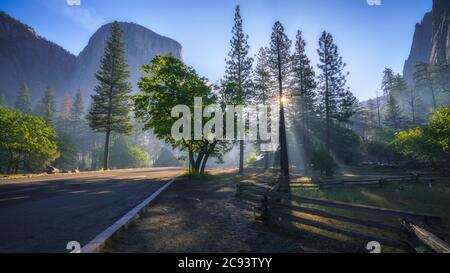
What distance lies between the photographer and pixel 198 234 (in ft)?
21.0

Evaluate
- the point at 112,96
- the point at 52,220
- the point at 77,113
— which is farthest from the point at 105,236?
the point at 77,113

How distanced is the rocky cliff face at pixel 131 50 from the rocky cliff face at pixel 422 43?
161746 mm

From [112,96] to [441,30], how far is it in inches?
4103

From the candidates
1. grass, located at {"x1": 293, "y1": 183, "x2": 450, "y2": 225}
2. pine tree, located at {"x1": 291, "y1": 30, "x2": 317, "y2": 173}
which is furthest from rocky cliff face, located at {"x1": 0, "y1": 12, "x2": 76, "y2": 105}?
grass, located at {"x1": 293, "y1": 183, "x2": 450, "y2": 225}

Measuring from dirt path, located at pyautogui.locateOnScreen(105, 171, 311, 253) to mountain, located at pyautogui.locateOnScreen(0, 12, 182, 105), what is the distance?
161245mm

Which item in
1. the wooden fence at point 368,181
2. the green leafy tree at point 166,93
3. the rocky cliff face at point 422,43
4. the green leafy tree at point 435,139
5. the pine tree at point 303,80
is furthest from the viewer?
the rocky cliff face at point 422,43

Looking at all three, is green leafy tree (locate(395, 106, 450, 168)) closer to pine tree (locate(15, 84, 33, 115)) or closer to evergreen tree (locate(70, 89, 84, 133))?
evergreen tree (locate(70, 89, 84, 133))

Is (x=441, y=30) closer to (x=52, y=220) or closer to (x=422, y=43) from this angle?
(x=422, y=43)

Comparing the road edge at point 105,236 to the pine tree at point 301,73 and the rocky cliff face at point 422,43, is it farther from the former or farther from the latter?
the rocky cliff face at point 422,43

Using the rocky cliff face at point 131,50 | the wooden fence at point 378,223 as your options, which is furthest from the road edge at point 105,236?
the rocky cliff face at point 131,50

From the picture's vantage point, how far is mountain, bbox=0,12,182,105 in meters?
151

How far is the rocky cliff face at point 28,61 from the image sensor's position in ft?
482
